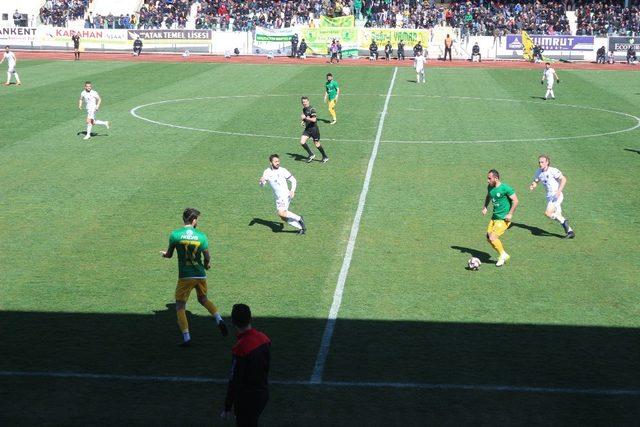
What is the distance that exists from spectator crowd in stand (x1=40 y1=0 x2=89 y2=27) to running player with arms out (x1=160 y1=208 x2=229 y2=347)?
68.4 metres

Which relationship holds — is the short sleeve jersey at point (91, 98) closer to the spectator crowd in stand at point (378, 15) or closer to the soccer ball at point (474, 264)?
the soccer ball at point (474, 264)

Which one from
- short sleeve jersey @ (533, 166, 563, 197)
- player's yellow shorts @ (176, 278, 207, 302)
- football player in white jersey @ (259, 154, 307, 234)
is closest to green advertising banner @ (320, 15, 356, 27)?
short sleeve jersey @ (533, 166, 563, 197)

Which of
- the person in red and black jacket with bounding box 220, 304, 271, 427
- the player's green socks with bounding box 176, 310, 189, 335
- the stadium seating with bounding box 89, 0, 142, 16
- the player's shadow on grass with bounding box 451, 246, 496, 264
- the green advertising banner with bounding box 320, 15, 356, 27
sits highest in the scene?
the stadium seating with bounding box 89, 0, 142, 16

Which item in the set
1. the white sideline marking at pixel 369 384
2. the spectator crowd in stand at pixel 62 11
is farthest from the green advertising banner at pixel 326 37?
the white sideline marking at pixel 369 384

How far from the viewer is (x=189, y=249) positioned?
47.6 ft

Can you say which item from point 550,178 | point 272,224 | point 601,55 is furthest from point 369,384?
point 601,55

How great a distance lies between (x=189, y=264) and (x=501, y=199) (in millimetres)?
7374

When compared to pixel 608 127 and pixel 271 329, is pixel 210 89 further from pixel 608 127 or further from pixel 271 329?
pixel 271 329

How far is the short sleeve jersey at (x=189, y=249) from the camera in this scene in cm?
→ 1451

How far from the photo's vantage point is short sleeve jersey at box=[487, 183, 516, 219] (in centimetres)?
1902

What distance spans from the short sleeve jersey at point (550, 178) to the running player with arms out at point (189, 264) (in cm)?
966

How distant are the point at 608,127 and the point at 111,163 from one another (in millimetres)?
19996

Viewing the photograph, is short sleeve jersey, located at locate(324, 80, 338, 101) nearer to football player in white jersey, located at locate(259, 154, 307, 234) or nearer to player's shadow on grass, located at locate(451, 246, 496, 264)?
football player in white jersey, located at locate(259, 154, 307, 234)

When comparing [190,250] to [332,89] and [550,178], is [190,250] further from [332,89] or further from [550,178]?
[332,89]
